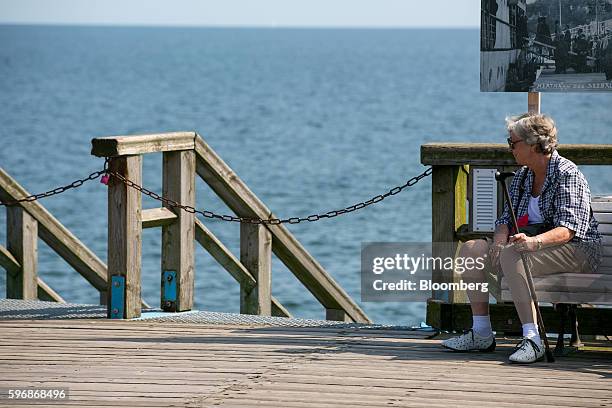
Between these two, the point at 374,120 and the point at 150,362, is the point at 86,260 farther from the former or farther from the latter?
the point at 374,120

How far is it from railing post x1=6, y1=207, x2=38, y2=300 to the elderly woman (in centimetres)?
351

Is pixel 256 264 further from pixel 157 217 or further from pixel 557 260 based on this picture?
pixel 557 260

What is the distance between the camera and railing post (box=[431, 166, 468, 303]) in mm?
7578

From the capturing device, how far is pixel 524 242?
6801 millimetres

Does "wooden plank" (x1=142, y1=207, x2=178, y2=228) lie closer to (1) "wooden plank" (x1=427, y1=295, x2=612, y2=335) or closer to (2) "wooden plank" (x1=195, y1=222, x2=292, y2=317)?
(2) "wooden plank" (x1=195, y1=222, x2=292, y2=317)

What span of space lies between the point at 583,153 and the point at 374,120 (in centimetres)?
4724

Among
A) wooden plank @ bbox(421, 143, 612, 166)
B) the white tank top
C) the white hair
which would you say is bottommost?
the white tank top

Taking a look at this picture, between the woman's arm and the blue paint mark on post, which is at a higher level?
the woman's arm

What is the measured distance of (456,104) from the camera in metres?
62.8

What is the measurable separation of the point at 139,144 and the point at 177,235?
66cm

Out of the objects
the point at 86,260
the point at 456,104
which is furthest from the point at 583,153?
the point at 456,104

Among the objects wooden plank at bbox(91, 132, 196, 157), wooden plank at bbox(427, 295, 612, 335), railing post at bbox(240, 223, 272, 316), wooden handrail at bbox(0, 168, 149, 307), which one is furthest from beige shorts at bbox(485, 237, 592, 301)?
wooden handrail at bbox(0, 168, 149, 307)

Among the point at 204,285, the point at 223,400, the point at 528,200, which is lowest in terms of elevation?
the point at 204,285

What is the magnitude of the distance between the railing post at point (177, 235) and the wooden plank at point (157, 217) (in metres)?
0.03
